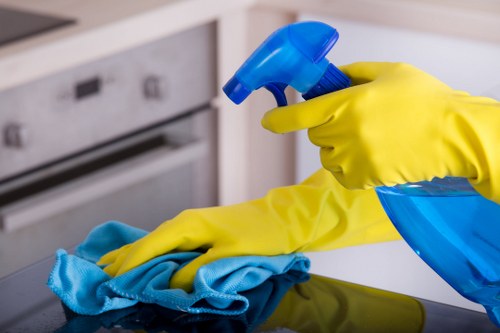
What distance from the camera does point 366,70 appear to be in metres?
0.84

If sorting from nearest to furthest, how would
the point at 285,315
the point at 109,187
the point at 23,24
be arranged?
the point at 285,315, the point at 23,24, the point at 109,187

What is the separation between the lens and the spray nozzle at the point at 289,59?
2.47 ft

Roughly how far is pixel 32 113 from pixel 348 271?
0.86m

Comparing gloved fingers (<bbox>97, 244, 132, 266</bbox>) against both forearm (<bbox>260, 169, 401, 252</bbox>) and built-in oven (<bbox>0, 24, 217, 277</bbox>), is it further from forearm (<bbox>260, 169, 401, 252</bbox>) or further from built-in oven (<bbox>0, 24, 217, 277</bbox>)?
built-in oven (<bbox>0, 24, 217, 277</bbox>)

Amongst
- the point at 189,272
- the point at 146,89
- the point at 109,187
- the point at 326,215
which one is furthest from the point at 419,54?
the point at 189,272

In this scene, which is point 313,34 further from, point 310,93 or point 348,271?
point 348,271

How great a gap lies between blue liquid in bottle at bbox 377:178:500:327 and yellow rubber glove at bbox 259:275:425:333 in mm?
68

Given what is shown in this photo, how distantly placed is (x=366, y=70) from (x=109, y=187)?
1.11 metres

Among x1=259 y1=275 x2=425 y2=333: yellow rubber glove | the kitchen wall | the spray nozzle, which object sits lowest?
the kitchen wall

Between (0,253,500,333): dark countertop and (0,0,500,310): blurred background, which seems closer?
(0,253,500,333): dark countertop

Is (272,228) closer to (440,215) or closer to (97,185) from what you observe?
(440,215)

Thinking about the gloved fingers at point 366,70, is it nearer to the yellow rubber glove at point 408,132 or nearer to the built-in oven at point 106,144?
the yellow rubber glove at point 408,132

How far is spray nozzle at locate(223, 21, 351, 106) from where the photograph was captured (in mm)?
752

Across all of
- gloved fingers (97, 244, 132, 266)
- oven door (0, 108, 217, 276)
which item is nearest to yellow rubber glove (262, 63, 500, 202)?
gloved fingers (97, 244, 132, 266)
